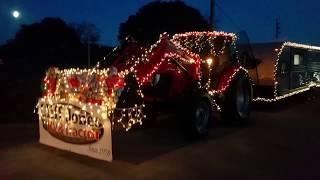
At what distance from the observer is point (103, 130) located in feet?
26.1

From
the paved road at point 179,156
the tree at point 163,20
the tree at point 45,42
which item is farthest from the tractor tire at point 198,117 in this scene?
the tree at point 45,42

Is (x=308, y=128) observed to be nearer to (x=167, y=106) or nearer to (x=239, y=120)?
(x=239, y=120)

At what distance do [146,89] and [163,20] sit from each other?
2545cm

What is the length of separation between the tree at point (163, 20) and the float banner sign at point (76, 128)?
2499 cm

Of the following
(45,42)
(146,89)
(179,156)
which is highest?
(45,42)

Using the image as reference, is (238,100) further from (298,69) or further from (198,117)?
(298,69)

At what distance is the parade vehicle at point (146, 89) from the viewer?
8234 mm

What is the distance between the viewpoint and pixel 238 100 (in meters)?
12.6

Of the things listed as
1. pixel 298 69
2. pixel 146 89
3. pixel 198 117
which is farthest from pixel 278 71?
pixel 146 89

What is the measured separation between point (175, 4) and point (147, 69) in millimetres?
27466

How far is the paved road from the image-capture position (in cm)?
756

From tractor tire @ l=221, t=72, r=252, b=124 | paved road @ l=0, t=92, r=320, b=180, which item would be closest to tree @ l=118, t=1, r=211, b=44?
tractor tire @ l=221, t=72, r=252, b=124

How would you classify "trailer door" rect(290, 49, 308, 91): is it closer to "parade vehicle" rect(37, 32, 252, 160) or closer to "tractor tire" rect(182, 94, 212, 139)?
"parade vehicle" rect(37, 32, 252, 160)

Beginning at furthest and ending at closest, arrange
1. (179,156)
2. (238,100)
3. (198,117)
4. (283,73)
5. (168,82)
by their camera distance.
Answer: (283,73) → (238,100) → (168,82) → (198,117) → (179,156)
